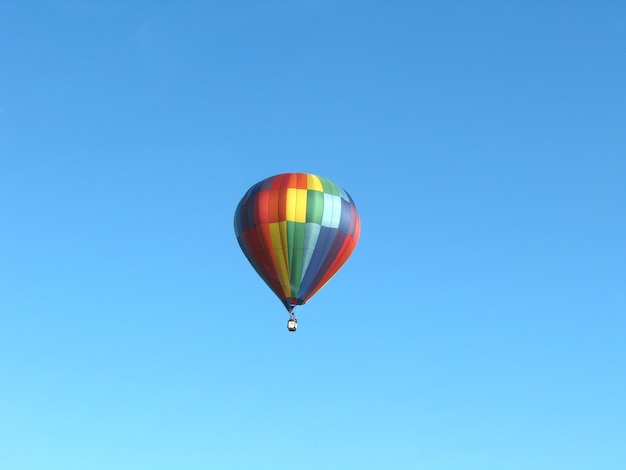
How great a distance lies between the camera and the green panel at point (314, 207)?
63125 millimetres

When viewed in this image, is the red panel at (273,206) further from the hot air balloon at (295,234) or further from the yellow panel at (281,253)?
the yellow panel at (281,253)

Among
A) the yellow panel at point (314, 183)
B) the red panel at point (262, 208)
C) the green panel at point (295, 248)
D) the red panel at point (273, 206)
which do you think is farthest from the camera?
the yellow panel at point (314, 183)

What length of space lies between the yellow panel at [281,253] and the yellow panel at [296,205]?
0.68 metres

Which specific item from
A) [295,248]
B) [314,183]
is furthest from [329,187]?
[295,248]

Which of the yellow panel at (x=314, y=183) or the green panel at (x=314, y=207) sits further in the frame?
the yellow panel at (x=314, y=183)

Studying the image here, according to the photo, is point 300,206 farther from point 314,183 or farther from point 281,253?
point 281,253

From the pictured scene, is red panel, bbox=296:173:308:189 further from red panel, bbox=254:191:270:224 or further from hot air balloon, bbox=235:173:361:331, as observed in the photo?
red panel, bbox=254:191:270:224

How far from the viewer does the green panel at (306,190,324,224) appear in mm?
63125

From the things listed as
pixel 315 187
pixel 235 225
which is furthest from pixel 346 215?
pixel 235 225

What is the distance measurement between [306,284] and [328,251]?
239 cm

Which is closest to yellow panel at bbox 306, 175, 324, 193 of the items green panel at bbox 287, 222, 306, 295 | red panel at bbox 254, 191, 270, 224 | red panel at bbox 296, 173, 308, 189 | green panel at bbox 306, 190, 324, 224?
red panel at bbox 296, 173, 308, 189

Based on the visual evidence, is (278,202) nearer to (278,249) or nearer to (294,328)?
(278,249)

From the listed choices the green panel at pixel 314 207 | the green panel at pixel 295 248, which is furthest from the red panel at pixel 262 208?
the green panel at pixel 314 207

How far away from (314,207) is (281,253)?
11.1ft
